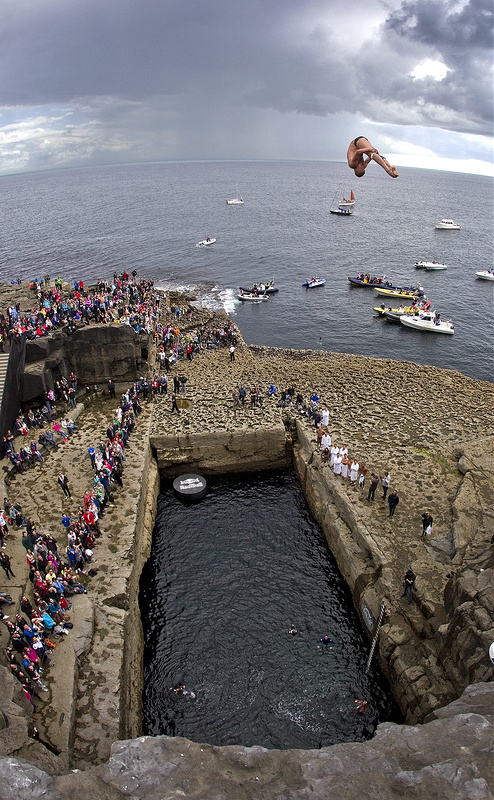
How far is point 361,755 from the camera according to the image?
10.6 metres

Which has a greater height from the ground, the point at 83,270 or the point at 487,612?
the point at 83,270

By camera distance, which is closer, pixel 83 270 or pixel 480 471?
pixel 480 471

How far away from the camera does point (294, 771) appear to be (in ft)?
34.9

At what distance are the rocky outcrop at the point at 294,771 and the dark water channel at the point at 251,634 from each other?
773 cm

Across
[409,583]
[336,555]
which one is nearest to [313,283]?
[336,555]

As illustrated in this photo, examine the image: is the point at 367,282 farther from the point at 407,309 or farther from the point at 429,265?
the point at 429,265

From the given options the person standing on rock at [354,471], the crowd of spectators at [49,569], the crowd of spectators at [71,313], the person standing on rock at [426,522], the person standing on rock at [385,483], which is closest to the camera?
the crowd of spectators at [49,569]

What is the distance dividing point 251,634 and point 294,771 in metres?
11.1

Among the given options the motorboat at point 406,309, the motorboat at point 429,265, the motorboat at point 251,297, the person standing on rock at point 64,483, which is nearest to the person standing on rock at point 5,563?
the person standing on rock at point 64,483

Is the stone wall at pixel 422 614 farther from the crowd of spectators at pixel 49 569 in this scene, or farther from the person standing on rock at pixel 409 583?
the crowd of spectators at pixel 49 569

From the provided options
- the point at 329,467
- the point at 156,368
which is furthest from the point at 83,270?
the point at 329,467

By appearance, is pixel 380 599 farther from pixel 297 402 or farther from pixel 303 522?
pixel 297 402

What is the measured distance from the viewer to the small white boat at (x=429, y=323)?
6012cm

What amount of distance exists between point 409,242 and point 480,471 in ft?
328
